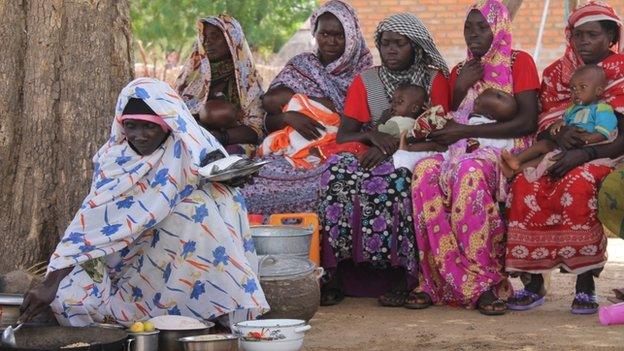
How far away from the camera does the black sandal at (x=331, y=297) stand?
23.8ft

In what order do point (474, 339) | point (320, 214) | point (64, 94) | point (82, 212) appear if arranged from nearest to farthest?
point (82, 212) < point (474, 339) < point (64, 94) < point (320, 214)

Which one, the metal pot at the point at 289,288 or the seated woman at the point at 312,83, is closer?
the metal pot at the point at 289,288

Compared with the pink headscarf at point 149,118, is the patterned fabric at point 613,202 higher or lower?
lower

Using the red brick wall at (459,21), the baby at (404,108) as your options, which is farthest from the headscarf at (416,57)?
the red brick wall at (459,21)

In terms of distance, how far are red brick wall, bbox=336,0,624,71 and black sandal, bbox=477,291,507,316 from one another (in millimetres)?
11617

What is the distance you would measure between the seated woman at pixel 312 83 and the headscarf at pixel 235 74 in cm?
13

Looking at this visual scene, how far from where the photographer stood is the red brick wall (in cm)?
1795

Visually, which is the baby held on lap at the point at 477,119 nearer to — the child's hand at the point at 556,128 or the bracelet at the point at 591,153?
the child's hand at the point at 556,128

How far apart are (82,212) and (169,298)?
0.63m

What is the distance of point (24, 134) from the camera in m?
6.57

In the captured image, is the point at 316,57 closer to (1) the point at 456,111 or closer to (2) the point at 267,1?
(1) the point at 456,111

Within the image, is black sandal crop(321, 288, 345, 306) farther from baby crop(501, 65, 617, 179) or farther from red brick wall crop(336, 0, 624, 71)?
red brick wall crop(336, 0, 624, 71)

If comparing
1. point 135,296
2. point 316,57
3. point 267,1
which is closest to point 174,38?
point 267,1

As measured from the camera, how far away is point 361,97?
289 inches
